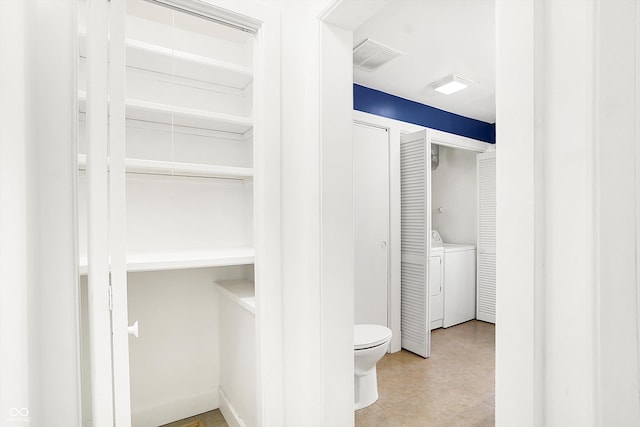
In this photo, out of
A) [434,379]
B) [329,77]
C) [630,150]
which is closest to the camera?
[630,150]

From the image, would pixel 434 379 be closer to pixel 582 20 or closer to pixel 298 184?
pixel 298 184

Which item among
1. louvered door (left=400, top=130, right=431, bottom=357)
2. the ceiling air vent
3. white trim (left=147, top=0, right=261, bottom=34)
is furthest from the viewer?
louvered door (left=400, top=130, right=431, bottom=357)

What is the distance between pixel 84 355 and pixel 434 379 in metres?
2.33

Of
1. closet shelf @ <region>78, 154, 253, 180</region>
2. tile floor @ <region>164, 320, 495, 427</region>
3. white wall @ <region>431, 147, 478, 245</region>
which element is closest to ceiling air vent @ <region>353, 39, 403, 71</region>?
closet shelf @ <region>78, 154, 253, 180</region>

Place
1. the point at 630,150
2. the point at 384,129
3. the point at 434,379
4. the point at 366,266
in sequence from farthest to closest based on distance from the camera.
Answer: the point at 384,129, the point at 366,266, the point at 434,379, the point at 630,150

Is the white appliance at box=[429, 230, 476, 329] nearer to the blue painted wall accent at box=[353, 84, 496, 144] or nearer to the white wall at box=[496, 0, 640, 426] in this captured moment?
the blue painted wall accent at box=[353, 84, 496, 144]

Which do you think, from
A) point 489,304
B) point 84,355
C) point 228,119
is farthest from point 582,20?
point 489,304

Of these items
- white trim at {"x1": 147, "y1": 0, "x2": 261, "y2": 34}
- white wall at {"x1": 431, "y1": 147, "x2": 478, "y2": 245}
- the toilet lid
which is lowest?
the toilet lid

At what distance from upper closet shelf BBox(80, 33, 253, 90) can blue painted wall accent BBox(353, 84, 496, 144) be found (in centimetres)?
129

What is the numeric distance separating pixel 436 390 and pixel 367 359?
0.71 metres

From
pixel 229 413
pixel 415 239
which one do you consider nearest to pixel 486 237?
pixel 415 239

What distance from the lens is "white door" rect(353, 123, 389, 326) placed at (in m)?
2.82

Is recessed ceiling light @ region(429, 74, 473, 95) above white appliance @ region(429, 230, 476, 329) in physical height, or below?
above

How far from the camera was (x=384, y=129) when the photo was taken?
9.96 feet
